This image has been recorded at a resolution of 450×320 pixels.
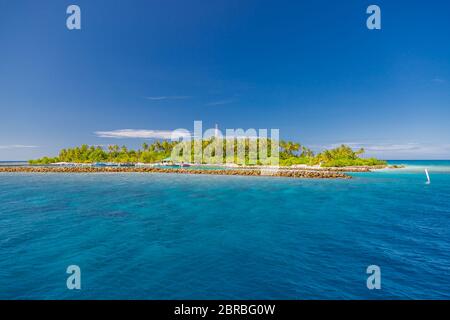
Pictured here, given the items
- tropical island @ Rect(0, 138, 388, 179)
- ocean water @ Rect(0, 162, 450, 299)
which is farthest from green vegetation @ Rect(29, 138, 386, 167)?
ocean water @ Rect(0, 162, 450, 299)

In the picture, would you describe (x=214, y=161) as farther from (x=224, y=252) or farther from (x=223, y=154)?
(x=224, y=252)

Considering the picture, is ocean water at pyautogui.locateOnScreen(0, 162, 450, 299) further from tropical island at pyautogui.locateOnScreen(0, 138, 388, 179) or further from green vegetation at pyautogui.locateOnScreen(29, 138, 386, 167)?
green vegetation at pyautogui.locateOnScreen(29, 138, 386, 167)

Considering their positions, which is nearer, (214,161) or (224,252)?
(224,252)

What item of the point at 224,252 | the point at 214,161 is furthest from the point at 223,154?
the point at 224,252

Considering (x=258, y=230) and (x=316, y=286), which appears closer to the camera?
(x=316, y=286)
